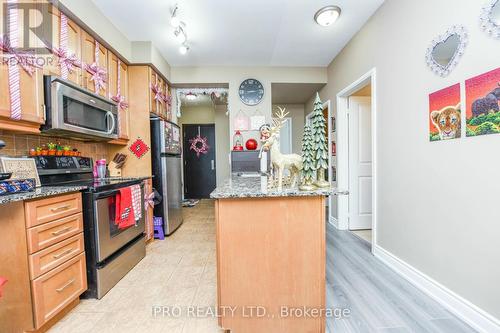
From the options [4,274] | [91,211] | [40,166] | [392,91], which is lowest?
[4,274]

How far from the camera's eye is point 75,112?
1.92 metres

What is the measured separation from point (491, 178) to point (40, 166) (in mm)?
3233

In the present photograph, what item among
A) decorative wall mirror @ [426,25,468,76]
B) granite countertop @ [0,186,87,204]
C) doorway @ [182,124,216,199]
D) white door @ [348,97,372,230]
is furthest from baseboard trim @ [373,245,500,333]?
doorway @ [182,124,216,199]

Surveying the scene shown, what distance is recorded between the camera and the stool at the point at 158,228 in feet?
10.0

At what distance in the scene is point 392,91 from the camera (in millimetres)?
2139

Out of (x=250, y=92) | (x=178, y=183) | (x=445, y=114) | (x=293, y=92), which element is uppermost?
(x=293, y=92)

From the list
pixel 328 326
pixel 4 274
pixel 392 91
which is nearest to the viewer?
pixel 4 274

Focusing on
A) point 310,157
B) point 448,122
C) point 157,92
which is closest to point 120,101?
point 157,92

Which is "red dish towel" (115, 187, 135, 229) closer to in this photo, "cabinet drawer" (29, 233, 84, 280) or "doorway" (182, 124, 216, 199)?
"cabinet drawer" (29, 233, 84, 280)

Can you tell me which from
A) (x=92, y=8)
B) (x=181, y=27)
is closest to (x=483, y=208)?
(x=181, y=27)

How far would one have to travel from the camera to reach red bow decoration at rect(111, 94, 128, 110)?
8.49 feet

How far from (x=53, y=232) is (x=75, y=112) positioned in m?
1.04

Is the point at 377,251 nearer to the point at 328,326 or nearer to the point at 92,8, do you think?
the point at 328,326

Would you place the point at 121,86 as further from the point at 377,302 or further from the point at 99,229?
the point at 377,302
